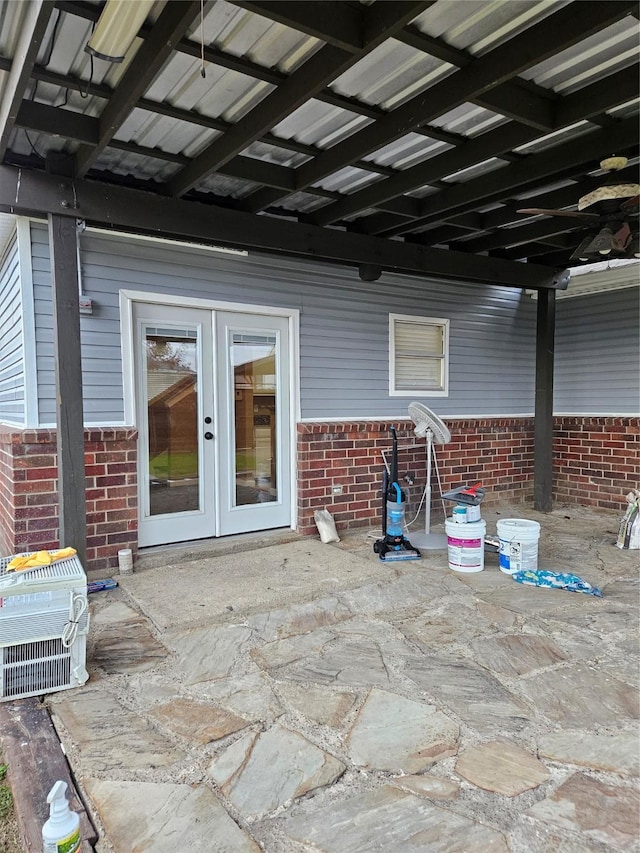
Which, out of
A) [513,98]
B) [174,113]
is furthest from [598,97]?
[174,113]

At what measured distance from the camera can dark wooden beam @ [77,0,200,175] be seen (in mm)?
2166

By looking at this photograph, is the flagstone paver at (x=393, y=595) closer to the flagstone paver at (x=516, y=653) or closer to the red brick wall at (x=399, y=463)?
the flagstone paver at (x=516, y=653)

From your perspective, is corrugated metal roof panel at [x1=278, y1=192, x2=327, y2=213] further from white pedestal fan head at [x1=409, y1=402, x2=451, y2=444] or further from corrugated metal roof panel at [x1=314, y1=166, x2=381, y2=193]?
white pedestal fan head at [x1=409, y1=402, x2=451, y2=444]

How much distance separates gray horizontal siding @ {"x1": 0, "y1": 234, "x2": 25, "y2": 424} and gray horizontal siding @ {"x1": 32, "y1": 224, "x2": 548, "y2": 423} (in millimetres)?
277

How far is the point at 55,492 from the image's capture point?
3943 millimetres

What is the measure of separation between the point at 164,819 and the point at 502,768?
1251 millimetres

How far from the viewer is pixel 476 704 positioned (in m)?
2.42

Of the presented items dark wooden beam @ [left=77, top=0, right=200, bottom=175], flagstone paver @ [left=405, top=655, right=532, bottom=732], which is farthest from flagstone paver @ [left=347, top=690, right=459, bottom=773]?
dark wooden beam @ [left=77, top=0, right=200, bottom=175]

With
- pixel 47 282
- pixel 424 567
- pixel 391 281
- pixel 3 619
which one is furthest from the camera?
pixel 391 281

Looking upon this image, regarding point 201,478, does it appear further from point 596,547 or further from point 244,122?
point 596,547

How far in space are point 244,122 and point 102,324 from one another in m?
1.96

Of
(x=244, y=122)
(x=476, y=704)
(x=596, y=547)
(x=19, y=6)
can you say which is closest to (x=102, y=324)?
(x=244, y=122)

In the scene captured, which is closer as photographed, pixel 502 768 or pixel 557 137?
pixel 502 768

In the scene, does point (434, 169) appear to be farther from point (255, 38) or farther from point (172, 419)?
point (172, 419)
